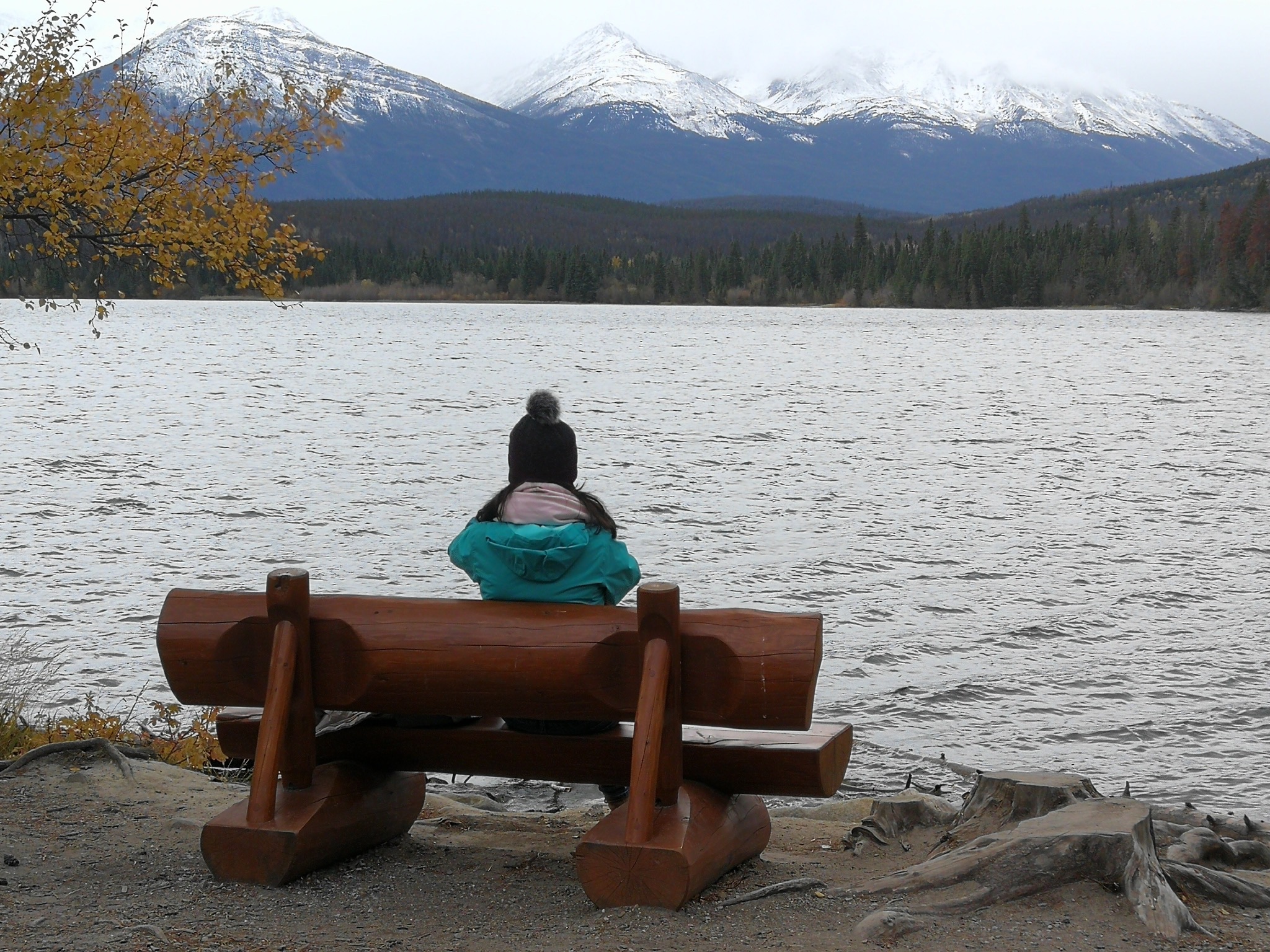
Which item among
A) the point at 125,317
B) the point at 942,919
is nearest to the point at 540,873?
the point at 942,919

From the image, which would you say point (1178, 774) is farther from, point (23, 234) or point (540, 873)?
point (23, 234)

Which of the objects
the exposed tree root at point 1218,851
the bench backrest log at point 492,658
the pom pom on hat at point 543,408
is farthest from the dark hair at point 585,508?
the exposed tree root at point 1218,851

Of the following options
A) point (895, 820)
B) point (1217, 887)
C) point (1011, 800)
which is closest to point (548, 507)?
point (1011, 800)

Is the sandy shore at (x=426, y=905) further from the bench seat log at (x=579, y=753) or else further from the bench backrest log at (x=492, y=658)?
the bench backrest log at (x=492, y=658)

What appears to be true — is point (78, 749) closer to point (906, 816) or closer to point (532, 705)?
point (532, 705)

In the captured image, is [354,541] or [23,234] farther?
[354,541]

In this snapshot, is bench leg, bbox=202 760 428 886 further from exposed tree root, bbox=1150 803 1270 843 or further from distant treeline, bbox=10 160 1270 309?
distant treeline, bbox=10 160 1270 309

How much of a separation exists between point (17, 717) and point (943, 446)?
84.0 ft

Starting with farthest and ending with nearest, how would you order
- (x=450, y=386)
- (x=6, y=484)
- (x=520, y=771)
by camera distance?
(x=450, y=386) < (x=6, y=484) < (x=520, y=771)

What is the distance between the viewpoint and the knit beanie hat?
16.6ft

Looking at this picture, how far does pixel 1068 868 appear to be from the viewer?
444 cm

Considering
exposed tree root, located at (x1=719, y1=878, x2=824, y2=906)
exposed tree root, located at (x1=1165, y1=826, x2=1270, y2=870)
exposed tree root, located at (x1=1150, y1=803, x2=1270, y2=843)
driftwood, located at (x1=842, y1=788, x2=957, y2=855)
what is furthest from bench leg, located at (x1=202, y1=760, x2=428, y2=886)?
exposed tree root, located at (x1=1150, y1=803, x2=1270, y2=843)

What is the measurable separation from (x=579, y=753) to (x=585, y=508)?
0.97 meters

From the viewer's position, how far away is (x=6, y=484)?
23.6 meters
